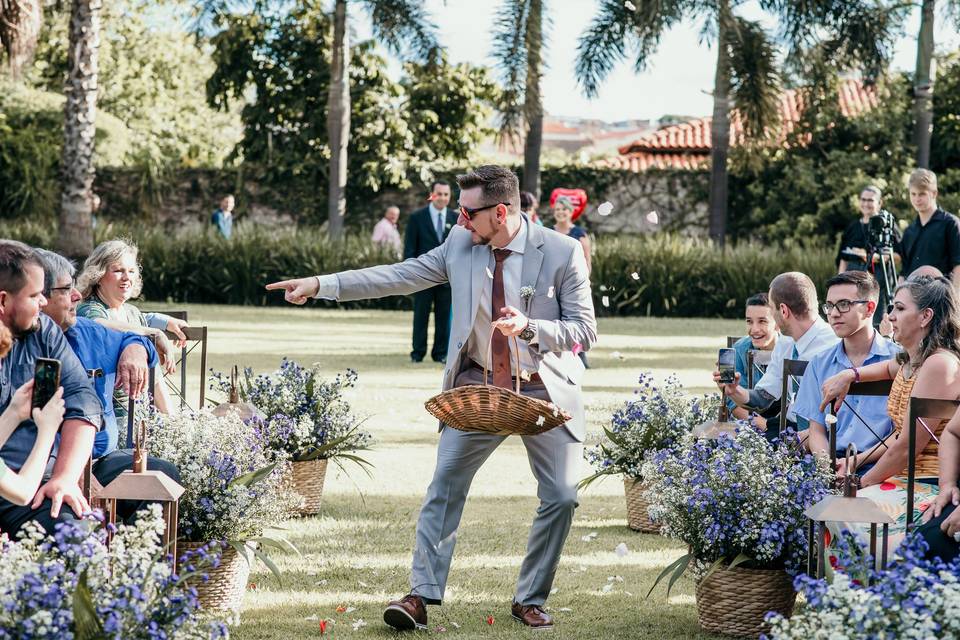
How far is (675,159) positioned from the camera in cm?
4100

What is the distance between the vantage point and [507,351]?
5.29 meters

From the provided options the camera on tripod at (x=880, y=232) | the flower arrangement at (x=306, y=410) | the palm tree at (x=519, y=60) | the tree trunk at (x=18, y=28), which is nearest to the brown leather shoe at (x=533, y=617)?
the flower arrangement at (x=306, y=410)

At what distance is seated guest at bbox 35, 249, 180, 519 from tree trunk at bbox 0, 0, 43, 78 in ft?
49.2

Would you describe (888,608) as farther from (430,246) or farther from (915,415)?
(430,246)

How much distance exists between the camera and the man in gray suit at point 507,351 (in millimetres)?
5254

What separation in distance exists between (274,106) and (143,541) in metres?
34.6

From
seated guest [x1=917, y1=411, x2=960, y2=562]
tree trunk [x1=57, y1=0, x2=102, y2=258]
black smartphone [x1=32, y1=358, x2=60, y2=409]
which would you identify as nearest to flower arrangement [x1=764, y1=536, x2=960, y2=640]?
seated guest [x1=917, y1=411, x2=960, y2=562]

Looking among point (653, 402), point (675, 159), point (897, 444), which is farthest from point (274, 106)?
point (897, 444)

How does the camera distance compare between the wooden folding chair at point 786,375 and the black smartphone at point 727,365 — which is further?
the black smartphone at point 727,365

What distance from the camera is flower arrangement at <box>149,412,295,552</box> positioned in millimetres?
5164

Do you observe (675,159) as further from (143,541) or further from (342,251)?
(143,541)

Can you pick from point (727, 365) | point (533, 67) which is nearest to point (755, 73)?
point (533, 67)

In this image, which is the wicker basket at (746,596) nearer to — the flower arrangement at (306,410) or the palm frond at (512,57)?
the flower arrangement at (306,410)

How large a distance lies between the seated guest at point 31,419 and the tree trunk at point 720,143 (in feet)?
81.3
